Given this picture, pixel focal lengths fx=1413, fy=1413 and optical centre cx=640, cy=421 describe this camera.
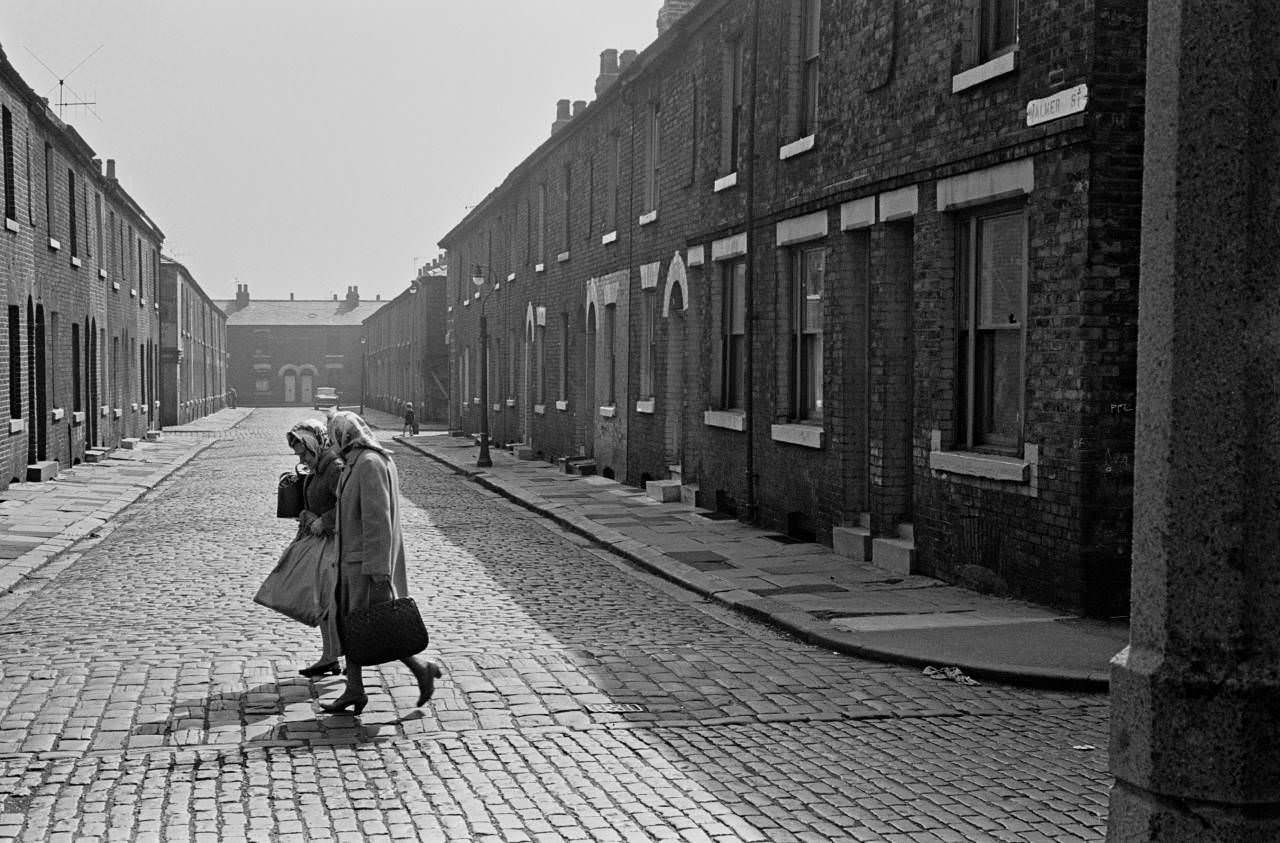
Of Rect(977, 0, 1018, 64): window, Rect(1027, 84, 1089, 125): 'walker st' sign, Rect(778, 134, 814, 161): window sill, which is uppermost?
Rect(977, 0, 1018, 64): window

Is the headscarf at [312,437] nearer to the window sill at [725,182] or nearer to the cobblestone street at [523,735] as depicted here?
the cobblestone street at [523,735]

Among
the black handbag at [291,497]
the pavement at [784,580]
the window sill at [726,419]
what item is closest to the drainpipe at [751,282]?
the window sill at [726,419]

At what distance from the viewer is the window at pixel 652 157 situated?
76.8 feet

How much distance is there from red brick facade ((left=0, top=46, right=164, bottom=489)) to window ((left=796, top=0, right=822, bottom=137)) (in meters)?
12.9

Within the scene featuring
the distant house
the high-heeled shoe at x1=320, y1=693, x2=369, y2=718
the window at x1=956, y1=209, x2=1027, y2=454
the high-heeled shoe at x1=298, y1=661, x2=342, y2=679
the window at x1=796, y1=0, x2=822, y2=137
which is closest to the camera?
the high-heeled shoe at x1=320, y1=693, x2=369, y2=718

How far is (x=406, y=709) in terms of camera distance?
7891mm

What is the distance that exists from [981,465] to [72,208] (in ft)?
80.2

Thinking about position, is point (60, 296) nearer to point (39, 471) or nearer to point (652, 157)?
point (39, 471)

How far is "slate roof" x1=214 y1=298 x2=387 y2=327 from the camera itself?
114 m

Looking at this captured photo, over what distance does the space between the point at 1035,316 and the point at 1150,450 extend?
26.2ft

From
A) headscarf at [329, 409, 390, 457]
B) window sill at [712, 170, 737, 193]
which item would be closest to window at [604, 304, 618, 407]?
window sill at [712, 170, 737, 193]

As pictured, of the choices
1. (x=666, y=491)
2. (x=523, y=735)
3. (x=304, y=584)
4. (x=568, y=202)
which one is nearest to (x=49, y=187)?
(x=568, y=202)

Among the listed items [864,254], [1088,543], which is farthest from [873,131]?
[1088,543]

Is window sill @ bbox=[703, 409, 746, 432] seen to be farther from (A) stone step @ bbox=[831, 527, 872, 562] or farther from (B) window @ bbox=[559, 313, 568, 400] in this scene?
(B) window @ bbox=[559, 313, 568, 400]
